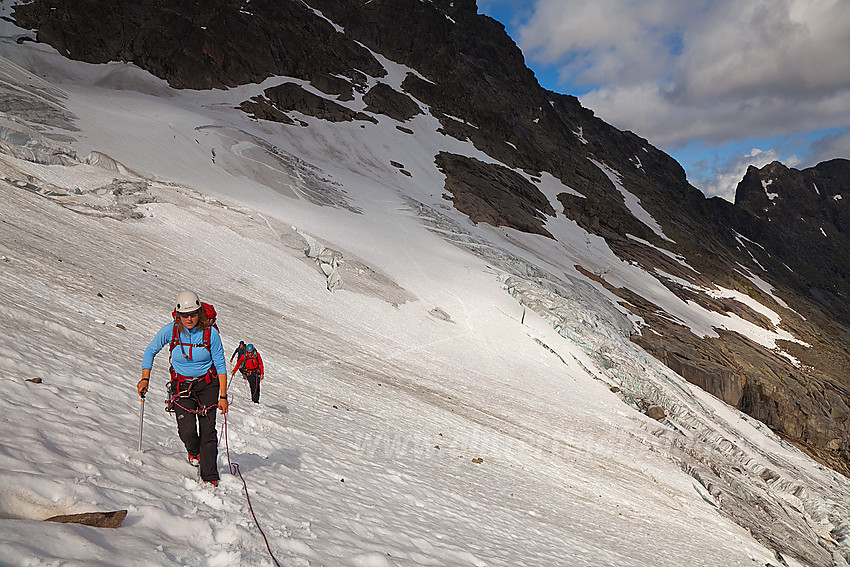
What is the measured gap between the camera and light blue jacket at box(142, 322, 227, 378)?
5.41m

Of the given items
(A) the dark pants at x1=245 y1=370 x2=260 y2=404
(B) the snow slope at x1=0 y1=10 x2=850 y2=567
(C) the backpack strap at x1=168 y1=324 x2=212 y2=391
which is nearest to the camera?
(B) the snow slope at x1=0 y1=10 x2=850 y2=567

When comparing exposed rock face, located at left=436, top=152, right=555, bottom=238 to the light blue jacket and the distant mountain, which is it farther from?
the light blue jacket

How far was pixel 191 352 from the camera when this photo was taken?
5426mm

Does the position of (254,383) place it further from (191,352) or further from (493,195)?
(493,195)

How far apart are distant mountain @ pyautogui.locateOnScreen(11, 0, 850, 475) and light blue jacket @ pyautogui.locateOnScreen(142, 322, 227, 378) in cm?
3863

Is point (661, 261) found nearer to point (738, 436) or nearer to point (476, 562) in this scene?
point (738, 436)

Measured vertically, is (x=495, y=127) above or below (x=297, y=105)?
above

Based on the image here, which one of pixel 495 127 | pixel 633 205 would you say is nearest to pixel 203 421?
pixel 495 127

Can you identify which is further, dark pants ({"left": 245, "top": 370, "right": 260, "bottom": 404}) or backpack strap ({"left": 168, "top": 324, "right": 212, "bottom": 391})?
dark pants ({"left": 245, "top": 370, "right": 260, "bottom": 404})

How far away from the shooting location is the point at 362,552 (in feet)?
18.2

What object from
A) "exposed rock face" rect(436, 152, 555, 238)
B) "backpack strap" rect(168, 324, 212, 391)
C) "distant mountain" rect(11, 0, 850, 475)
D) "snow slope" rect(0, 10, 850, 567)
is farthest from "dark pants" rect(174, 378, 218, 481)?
"exposed rock face" rect(436, 152, 555, 238)

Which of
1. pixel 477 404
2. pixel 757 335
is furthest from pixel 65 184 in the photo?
pixel 757 335

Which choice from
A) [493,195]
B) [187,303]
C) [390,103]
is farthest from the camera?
[390,103]

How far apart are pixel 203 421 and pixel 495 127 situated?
93528mm
